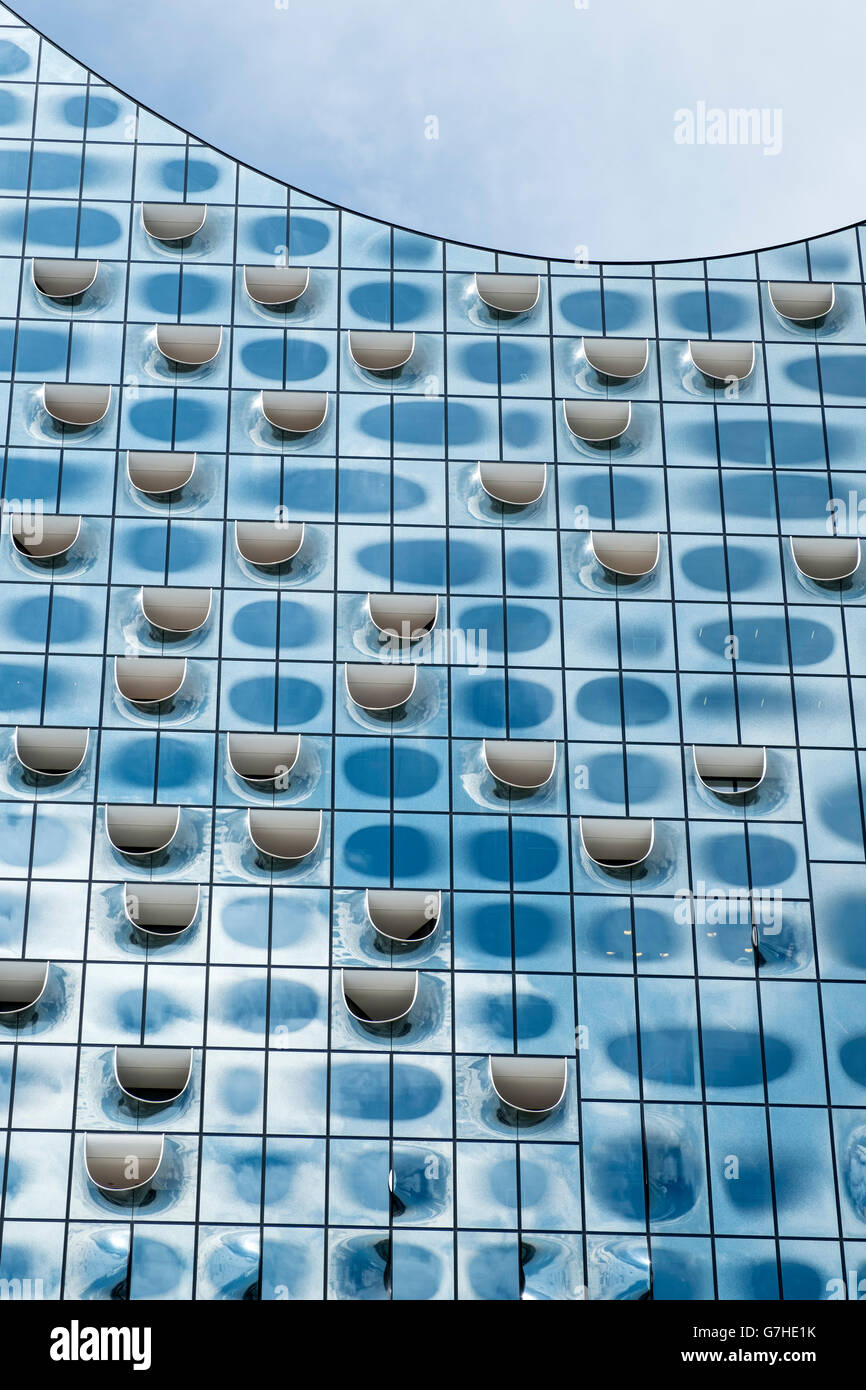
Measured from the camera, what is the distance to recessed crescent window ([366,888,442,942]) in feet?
92.2

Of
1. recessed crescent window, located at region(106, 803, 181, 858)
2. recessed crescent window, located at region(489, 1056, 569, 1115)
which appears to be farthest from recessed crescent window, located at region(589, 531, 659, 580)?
recessed crescent window, located at region(489, 1056, 569, 1115)

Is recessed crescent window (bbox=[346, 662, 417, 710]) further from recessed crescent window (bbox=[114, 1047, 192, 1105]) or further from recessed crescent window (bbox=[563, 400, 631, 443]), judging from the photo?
recessed crescent window (bbox=[114, 1047, 192, 1105])

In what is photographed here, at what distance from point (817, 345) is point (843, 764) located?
7716 millimetres

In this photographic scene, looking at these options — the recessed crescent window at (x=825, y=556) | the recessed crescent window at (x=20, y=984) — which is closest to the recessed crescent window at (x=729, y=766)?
the recessed crescent window at (x=825, y=556)

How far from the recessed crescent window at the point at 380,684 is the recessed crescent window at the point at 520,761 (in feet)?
4.97

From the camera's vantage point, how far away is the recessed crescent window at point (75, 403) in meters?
31.4

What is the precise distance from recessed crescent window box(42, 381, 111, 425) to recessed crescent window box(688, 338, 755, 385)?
9.84 meters

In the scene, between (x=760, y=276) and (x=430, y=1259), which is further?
(x=760, y=276)

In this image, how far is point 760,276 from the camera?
110 feet

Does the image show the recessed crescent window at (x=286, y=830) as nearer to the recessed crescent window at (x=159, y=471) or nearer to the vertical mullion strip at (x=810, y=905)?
the recessed crescent window at (x=159, y=471)

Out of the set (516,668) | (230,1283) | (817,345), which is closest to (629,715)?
(516,668)
